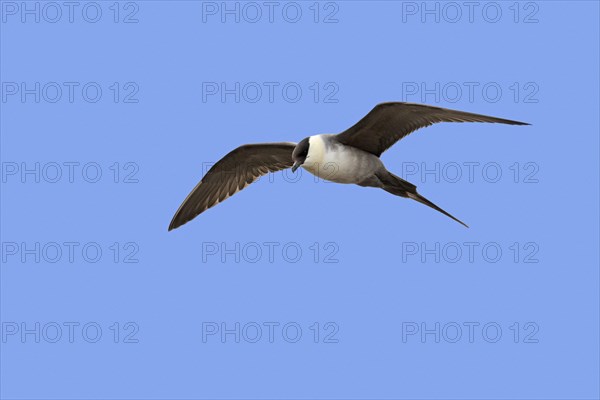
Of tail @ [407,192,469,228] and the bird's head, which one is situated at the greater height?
the bird's head

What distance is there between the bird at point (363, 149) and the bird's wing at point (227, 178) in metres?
0.01

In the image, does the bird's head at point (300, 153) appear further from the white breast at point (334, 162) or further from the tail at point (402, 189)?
the tail at point (402, 189)

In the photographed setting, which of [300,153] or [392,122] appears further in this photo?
[300,153]

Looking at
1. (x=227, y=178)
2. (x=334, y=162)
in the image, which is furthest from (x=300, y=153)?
(x=227, y=178)

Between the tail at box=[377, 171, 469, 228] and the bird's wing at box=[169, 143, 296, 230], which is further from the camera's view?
the bird's wing at box=[169, 143, 296, 230]

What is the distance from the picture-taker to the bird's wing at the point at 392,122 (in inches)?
401

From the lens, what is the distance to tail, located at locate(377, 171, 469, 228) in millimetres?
10991

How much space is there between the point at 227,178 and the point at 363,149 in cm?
217

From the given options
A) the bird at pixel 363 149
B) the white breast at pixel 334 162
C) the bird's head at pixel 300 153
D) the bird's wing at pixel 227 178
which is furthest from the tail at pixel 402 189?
the bird's wing at pixel 227 178

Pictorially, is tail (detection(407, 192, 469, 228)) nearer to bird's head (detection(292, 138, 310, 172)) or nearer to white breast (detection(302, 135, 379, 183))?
white breast (detection(302, 135, 379, 183))

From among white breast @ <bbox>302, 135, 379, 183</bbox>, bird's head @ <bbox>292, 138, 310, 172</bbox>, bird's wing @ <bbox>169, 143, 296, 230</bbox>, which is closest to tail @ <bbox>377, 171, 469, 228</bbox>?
white breast @ <bbox>302, 135, 379, 183</bbox>

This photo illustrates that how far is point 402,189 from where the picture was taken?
1120 centimetres

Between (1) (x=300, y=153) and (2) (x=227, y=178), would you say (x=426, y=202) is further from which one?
(2) (x=227, y=178)

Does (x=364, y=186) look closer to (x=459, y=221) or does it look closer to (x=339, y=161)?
(x=339, y=161)
